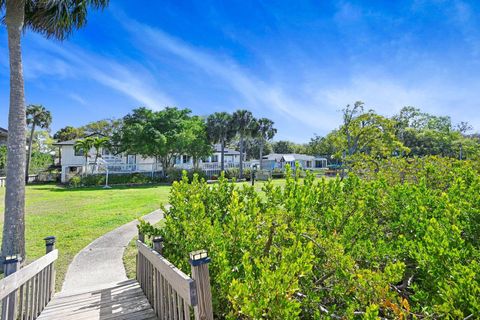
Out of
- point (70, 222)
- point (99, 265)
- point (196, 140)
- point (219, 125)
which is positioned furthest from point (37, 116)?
point (99, 265)

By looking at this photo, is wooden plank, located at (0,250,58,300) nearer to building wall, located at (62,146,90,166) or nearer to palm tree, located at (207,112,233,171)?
palm tree, located at (207,112,233,171)

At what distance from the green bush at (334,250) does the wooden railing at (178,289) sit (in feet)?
0.65

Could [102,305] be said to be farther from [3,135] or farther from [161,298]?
[3,135]

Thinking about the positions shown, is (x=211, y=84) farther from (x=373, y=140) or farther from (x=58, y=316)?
(x=58, y=316)

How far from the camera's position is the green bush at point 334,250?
168 centimetres

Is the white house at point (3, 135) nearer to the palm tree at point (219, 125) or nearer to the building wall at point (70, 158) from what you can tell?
the building wall at point (70, 158)

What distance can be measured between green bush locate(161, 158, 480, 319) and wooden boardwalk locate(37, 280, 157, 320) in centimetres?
93

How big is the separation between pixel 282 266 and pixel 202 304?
671 millimetres

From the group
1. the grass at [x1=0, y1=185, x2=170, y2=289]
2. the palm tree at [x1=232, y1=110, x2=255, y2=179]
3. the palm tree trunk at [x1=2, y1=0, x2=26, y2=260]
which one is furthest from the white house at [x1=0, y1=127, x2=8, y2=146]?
the palm tree at [x1=232, y1=110, x2=255, y2=179]

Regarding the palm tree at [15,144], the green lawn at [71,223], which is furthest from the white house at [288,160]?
the palm tree at [15,144]

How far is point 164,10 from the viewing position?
35.5 ft

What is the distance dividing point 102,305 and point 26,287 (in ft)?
3.29

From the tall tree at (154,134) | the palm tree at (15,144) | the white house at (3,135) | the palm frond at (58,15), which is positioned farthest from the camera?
the tall tree at (154,134)

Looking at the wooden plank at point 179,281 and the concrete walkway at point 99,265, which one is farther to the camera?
the concrete walkway at point 99,265
